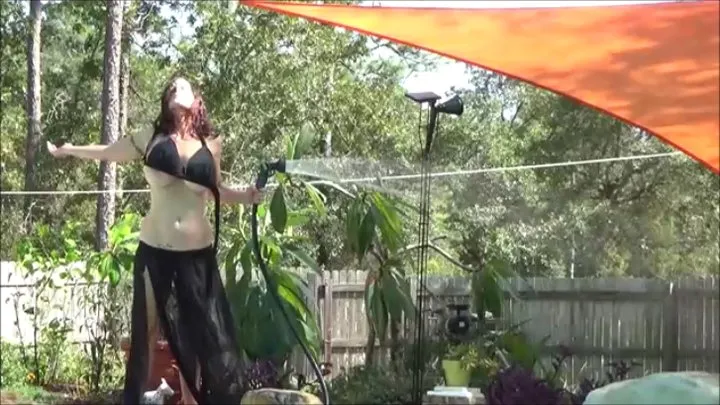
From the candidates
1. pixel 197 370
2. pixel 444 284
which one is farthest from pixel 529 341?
pixel 197 370

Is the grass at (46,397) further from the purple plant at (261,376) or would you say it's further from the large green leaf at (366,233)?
the large green leaf at (366,233)

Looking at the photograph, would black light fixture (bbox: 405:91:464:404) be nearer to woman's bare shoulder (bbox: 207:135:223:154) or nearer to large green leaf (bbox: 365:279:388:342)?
large green leaf (bbox: 365:279:388:342)

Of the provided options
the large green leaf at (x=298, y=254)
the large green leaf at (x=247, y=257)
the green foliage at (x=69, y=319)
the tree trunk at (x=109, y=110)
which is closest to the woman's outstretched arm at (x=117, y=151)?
the large green leaf at (x=247, y=257)

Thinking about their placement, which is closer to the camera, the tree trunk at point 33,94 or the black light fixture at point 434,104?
the black light fixture at point 434,104

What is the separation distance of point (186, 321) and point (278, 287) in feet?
4.94

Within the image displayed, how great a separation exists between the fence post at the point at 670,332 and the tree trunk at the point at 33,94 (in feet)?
40.2

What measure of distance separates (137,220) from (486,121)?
2.93 meters

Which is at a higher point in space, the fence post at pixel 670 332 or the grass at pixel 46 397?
the fence post at pixel 670 332

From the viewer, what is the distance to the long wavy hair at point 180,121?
20.2ft

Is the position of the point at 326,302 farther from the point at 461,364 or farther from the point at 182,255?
the point at 182,255

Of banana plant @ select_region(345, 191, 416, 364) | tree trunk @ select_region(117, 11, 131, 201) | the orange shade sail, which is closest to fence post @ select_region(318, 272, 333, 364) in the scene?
banana plant @ select_region(345, 191, 416, 364)

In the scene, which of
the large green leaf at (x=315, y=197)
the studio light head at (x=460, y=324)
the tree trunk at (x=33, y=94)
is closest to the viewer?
the studio light head at (x=460, y=324)

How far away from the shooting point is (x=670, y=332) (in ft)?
23.1

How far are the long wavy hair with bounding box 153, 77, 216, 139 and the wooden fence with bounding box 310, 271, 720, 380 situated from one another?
6.53 feet
